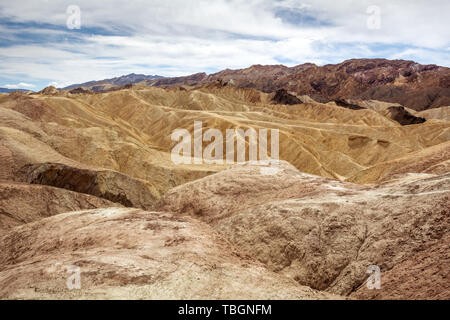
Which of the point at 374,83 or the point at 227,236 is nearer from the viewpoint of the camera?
the point at 227,236

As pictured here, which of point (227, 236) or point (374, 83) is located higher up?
point (374, 83)

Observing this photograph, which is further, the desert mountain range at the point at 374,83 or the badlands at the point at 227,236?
the desert mountain range at the point at 374,83

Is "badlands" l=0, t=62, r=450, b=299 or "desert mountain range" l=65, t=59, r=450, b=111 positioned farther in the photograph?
"desert mountain range" l=65, t=59, r=450, b=111

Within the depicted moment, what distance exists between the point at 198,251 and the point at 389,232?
15.4ft

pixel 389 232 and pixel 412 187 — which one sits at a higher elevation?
pixel 412 187

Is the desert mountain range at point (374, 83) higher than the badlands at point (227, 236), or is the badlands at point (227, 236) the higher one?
the desert mountain range at point (374, 83)

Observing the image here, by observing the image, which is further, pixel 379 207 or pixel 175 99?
pixel 175 99

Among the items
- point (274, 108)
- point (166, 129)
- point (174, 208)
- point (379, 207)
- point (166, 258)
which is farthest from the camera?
point (274, 108)

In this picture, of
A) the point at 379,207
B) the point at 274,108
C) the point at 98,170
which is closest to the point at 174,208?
the point at 379,207

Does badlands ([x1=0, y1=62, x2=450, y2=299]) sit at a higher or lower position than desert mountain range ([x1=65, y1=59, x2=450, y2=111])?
lower

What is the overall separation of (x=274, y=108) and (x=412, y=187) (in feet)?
314

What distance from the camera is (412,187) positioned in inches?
371
